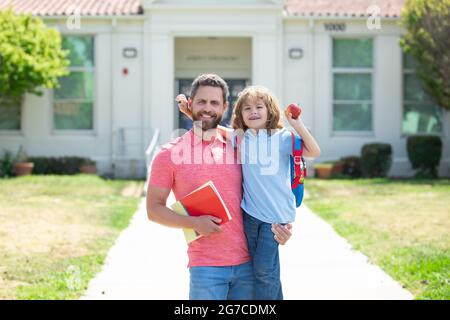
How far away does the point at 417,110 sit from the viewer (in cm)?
1864

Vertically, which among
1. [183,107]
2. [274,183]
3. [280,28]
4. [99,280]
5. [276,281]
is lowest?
[99,280]

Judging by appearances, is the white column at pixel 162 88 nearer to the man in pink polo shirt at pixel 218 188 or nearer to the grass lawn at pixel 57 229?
the grass lawn at pixel 57 229

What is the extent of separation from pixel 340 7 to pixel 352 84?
1.96 m

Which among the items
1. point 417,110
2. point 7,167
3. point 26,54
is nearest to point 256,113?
point 26,54

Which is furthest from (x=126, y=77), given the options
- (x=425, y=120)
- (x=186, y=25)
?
(x=425, y=120)

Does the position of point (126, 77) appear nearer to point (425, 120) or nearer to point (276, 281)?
point (425, 120)

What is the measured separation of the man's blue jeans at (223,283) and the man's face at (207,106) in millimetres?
731

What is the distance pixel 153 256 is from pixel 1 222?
2.88m

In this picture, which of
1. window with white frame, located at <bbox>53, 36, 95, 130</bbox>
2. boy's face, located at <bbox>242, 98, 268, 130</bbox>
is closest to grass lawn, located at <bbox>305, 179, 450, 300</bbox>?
boy's face, located at <bbox>242, 98, 268, 130</bbox>

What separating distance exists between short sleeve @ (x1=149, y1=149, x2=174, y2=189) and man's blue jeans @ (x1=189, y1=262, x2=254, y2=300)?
1.50ft

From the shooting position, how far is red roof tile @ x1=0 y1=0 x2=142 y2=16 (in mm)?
17812

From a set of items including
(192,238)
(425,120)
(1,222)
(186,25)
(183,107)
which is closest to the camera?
(192,238)

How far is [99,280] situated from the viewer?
697 cm

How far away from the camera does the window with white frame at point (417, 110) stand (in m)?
18.5
